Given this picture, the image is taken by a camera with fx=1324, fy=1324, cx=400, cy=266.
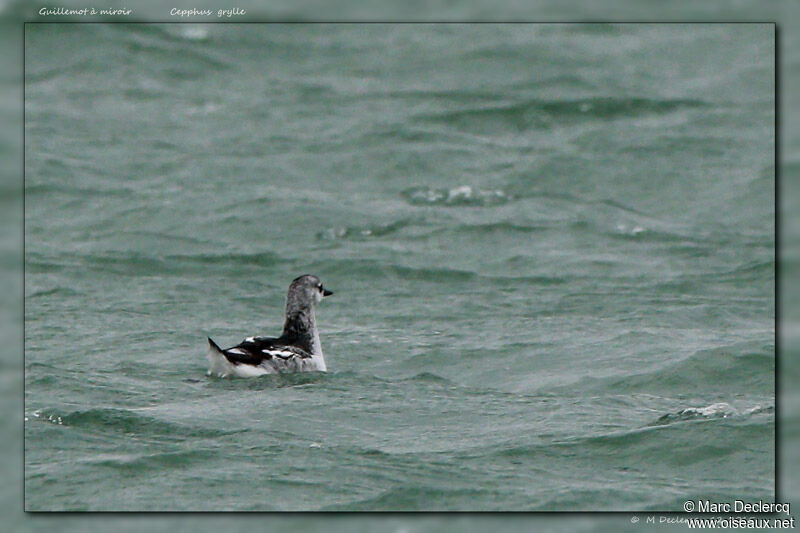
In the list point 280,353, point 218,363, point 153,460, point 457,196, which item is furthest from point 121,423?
point 457,196

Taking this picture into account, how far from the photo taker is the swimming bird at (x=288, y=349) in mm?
12016

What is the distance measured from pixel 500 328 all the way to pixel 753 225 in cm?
548

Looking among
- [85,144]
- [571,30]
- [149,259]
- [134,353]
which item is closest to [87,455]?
[134,353]

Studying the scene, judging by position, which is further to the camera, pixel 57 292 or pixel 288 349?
pixel 57 292

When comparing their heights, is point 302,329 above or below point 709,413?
above

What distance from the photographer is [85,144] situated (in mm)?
21281

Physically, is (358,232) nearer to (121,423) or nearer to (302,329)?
(302,329)

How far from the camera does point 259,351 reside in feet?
40.8

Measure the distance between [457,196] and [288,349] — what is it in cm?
721

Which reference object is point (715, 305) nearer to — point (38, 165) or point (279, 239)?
point (279, 239)

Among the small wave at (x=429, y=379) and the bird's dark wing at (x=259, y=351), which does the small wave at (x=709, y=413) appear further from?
the bird's dark wing at (x=259, y=351)

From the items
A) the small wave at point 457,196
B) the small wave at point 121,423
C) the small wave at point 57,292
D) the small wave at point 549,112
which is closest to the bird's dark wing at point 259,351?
the small wave at point 121,423

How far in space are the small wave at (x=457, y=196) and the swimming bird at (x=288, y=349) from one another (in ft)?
17.3

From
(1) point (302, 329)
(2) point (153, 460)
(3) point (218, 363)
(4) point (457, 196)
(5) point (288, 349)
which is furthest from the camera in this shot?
(4) point (457, 196)
